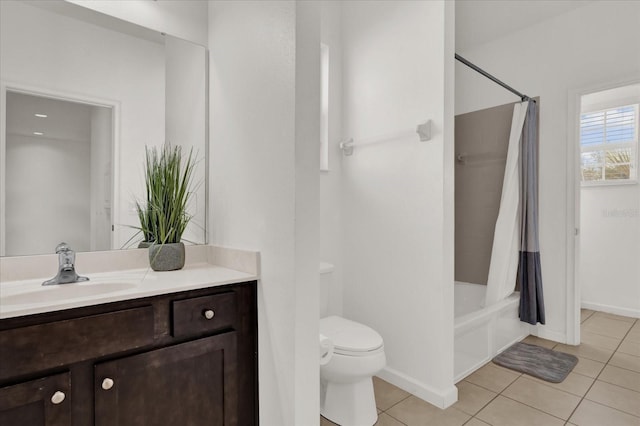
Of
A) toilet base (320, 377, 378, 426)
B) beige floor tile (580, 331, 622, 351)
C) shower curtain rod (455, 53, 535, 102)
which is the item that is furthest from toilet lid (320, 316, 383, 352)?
beige floor tile (580, 331, 622, 351)

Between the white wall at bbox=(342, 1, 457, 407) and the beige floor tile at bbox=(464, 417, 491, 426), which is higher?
the white wall at bbox=(342, 1, 457, 407)

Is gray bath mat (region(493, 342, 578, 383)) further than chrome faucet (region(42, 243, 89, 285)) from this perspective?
Yes

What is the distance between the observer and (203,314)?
123 cm

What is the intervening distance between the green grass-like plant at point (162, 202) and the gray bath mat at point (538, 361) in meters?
2.39

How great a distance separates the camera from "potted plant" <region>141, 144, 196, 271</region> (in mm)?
1508

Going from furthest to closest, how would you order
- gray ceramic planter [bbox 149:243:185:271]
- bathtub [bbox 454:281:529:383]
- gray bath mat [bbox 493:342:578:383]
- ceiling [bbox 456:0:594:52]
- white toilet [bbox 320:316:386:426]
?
ceiling [bbox 456:0:594:52], gray bath mat [bbox 493:342:578:383], bathtub [bbox 454:281:529:383], white toilet [bbox 320:316:386:426], gray ceramic planter [bbox 149:243:185:271]

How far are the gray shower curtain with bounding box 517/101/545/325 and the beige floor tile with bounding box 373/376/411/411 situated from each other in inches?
54.3

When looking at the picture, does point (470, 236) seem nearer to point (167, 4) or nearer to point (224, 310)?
point (224, 310)

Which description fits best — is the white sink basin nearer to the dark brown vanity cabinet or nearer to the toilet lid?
the dark brown vanity cabinet

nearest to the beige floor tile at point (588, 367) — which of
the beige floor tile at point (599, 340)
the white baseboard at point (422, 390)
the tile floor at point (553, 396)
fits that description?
the tile floor at point (553, 396)

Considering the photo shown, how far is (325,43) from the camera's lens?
242 cm

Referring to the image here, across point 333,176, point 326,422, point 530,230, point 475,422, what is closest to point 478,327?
point 475,422

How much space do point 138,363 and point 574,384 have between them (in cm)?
251

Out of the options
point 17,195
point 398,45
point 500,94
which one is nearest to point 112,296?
point 17,195
